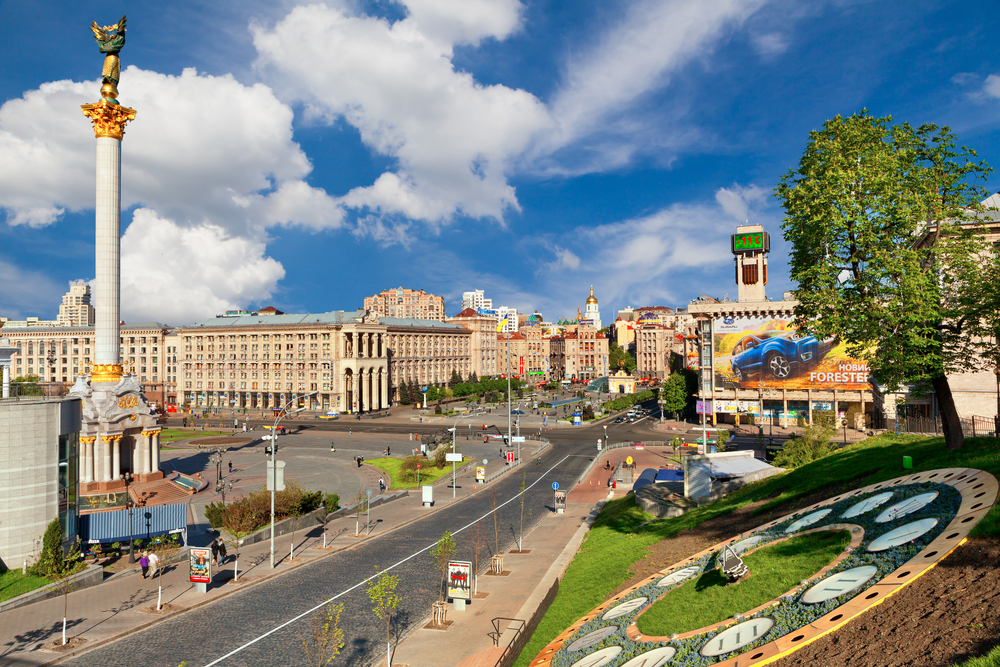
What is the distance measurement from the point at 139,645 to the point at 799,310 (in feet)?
85.4

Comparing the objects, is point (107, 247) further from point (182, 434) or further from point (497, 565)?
point (497, 565)

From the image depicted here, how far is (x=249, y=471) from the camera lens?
56.9m

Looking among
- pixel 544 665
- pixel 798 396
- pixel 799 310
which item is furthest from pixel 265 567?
pixel 798 396

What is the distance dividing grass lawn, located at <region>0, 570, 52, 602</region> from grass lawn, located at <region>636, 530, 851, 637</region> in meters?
25.5

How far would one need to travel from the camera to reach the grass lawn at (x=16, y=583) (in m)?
23.4

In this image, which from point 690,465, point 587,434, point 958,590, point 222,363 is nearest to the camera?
point 958,590

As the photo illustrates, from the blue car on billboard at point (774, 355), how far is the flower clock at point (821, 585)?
7155 centimetres

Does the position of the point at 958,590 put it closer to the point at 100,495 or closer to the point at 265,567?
the point at 265,567

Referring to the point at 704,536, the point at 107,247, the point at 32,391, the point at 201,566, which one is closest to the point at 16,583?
the point at 201,566

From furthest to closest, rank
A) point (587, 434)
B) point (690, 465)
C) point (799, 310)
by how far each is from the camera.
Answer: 1. point (587, 434)
2. point (690, 465)
3. point (799, 310)

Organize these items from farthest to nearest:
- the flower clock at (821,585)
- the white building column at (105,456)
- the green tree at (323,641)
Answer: the white building column at (105,456), the green tree at (323,641), the flower clock at (821,585)

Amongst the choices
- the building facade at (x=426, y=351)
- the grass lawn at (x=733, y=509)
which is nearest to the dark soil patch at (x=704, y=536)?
the grass lawn at (x=733, y=509)

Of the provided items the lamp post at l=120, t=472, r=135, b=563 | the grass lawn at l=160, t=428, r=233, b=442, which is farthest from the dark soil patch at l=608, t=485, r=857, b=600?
the grass lawn at l=160, t=428, r=233, b=442

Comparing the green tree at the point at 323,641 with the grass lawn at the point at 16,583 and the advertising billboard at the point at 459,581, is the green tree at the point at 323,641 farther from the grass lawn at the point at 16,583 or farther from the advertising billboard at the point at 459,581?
the grass lawn at the point at 16,583
